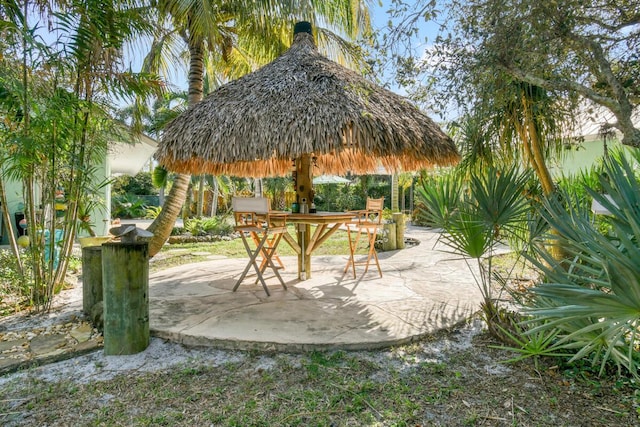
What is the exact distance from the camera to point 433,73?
414 centimetres

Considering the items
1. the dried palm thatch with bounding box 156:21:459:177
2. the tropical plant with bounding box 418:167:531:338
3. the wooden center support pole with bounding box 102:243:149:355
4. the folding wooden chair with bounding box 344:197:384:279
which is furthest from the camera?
the folding wooden chair with bounding box 344:197:384:279

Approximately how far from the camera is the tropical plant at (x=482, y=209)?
10.4ft

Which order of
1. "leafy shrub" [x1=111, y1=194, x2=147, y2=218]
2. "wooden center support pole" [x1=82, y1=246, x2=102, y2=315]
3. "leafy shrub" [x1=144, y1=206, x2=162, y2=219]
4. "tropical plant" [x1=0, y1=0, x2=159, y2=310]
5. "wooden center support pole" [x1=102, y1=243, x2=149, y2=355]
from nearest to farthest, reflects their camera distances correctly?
"wooden center support pole" [x1=102, y1=243, x2=149, y2=355], "tropical plant" [x1=0, y1=0, x2=159, y2=310], "wooden center support pole" [x1=82, y1=246, x2=102, y2=315], "leafy shrub" [x1=144, y1=206, x2=162, y2=219], "leafy shrub" [x1=111, y1=194, x2=147, y2=218]

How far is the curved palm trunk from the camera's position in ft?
23.6

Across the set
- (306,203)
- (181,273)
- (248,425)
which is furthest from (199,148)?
(248,425)

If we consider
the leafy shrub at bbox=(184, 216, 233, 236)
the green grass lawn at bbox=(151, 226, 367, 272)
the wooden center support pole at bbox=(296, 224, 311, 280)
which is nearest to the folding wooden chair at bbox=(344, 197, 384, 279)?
the wooden center support pole at bbox=(296, 224, 311, 280)

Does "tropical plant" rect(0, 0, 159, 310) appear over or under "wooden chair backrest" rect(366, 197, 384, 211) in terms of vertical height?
over

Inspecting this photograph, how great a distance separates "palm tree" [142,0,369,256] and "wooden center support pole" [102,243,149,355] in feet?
14.0

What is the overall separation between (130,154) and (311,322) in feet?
27.4

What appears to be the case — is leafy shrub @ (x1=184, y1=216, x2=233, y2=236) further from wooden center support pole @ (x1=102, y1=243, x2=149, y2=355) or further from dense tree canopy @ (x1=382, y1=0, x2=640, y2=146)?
dense tree canopy @ (x1=382, y1=0, x2=640, y2=146)

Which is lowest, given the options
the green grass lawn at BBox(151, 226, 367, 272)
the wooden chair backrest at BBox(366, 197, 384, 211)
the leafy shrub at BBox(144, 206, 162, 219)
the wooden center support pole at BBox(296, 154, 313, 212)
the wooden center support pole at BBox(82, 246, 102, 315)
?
the green grass lawn at BBox(151, 226, 367, 272)

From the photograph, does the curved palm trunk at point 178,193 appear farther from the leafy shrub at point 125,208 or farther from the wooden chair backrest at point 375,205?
the leafy shrub at point 125,208

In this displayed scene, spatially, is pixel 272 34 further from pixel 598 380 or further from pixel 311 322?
pixel 598 380

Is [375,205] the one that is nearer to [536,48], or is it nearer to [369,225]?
[369,225]
